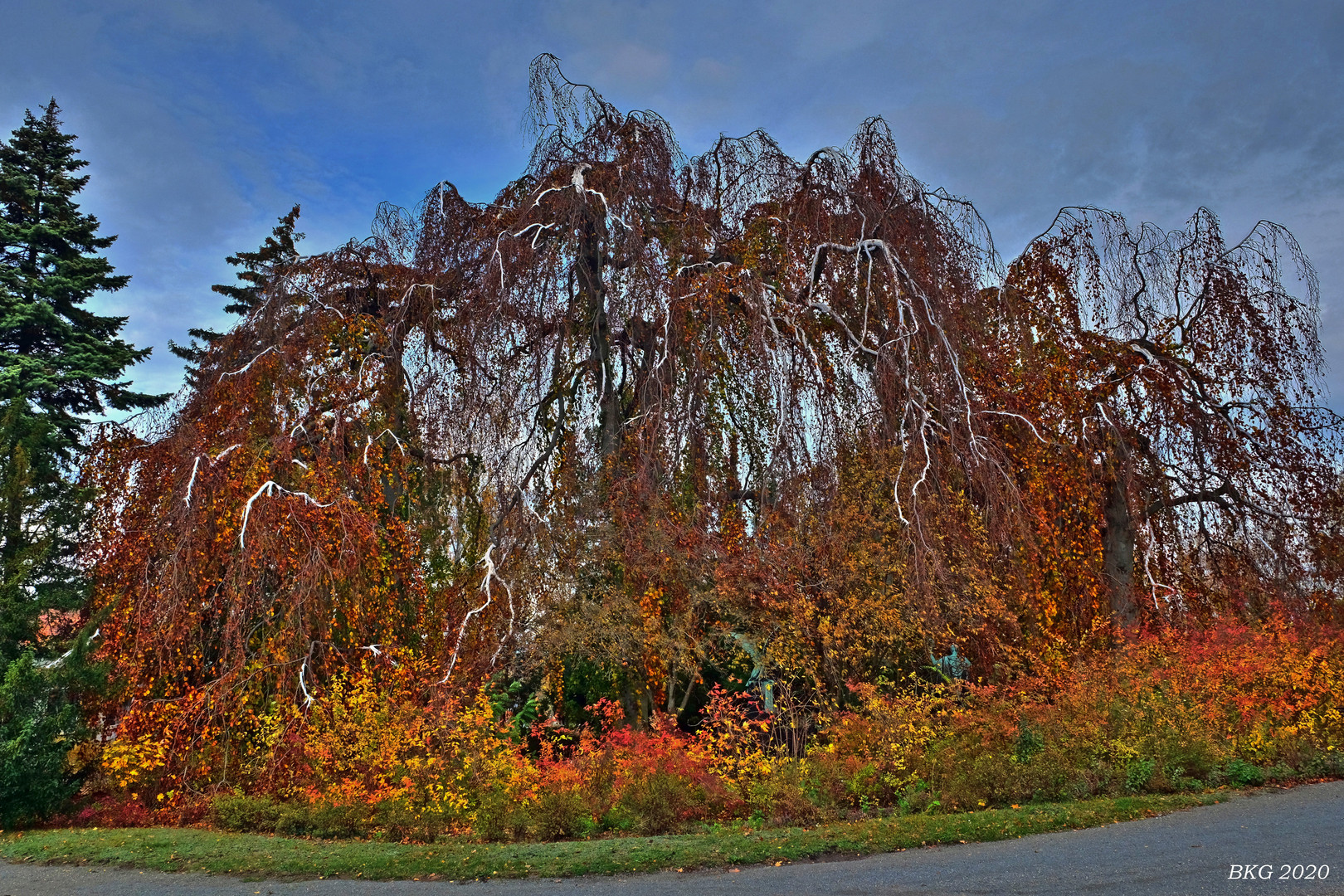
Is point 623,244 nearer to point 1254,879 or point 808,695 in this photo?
point 808,695

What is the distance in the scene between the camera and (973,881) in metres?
4.43

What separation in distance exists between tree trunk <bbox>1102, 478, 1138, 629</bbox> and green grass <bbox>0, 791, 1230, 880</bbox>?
12.8 ft

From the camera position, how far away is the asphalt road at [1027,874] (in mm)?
4273

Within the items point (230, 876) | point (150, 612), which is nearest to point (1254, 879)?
point (230, 876)

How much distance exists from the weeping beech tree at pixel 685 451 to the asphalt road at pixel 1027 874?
2414mm

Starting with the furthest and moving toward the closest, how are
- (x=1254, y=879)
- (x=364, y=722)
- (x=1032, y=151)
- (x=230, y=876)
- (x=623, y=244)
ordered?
(x=1032, y=151)
(x=623, y=244)
(x=364, y=722)
(x=230, y=876)
(x=1254, y=879)

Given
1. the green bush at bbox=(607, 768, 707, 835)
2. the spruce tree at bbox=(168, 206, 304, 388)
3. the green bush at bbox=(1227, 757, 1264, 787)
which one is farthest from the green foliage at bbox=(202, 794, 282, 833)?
the spruce tree at bbox=(168, 206, 304, 388)

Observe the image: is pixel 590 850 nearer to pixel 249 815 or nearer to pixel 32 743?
pixel 249 815

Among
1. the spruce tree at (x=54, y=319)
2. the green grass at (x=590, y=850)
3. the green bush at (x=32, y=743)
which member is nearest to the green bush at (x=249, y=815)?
the green grass at (x=590, y=850)

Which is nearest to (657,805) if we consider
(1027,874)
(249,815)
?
(1027,874)

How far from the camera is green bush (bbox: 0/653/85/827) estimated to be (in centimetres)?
752

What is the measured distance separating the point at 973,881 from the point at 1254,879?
53.6 inches

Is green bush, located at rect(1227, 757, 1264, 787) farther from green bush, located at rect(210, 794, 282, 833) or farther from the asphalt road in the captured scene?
green bush, located at rect(210, 794, 282, 833)

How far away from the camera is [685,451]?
830 cm
